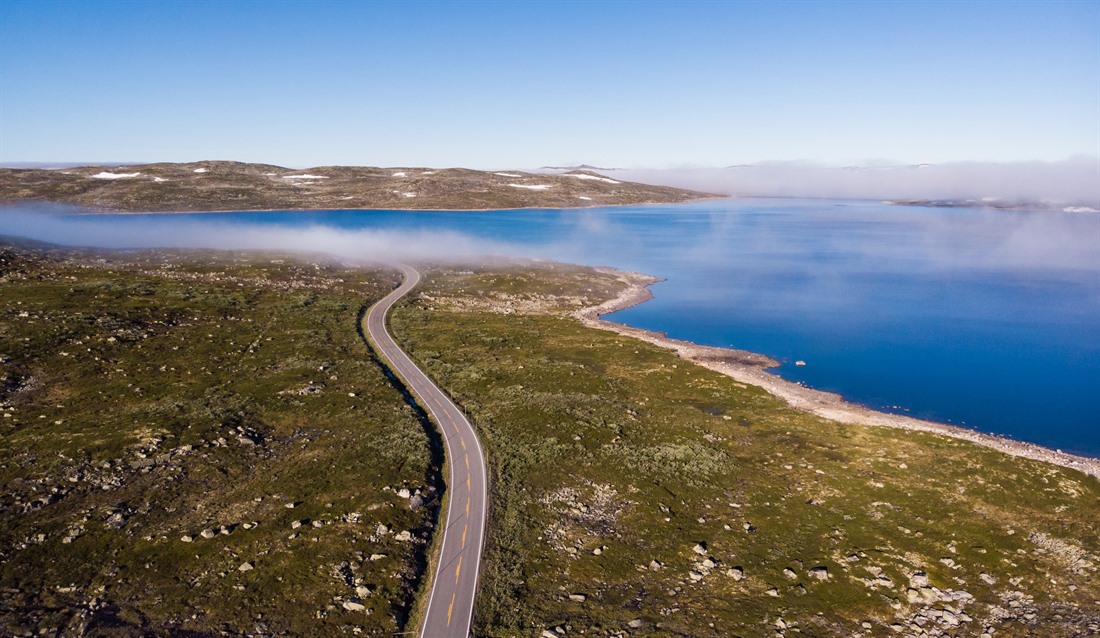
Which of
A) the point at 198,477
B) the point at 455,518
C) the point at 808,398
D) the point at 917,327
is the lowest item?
the point at 455,518

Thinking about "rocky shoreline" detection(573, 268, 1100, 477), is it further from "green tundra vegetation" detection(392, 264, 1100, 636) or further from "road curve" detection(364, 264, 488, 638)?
"road curve" detection(364, 264, 488, 638)

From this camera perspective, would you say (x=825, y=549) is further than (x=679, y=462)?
No

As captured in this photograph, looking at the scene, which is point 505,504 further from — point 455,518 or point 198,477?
point 198,477

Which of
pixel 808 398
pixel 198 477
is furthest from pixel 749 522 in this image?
pixel 198 477

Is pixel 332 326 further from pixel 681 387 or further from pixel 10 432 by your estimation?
pixel 681 387

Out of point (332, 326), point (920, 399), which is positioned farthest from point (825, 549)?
point (332, 326)

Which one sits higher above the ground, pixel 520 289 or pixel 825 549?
pixel 520 289

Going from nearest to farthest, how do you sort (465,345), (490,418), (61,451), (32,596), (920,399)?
(32,596) → (61,451) → (490,418) → (920,399) → (465,345)
